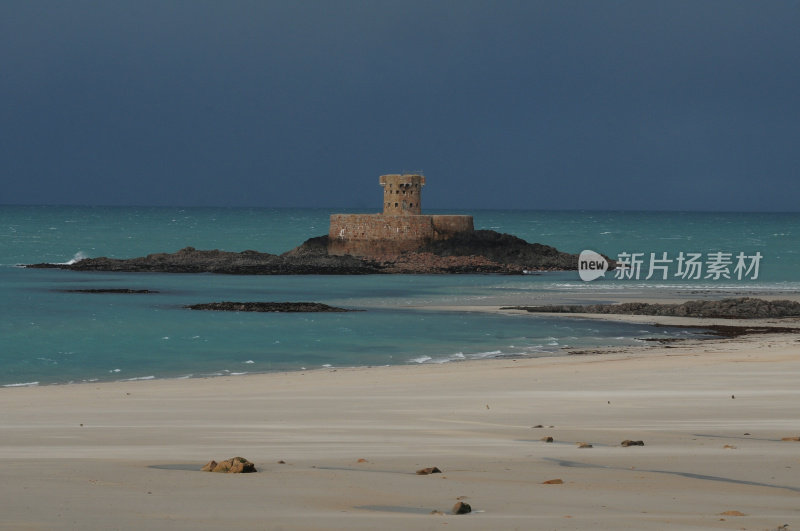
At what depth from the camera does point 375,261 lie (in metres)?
69.3

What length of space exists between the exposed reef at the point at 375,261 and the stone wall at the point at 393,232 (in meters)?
0.68

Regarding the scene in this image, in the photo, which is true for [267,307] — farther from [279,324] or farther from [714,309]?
[714,309]

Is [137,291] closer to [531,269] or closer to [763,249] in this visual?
[531,269]

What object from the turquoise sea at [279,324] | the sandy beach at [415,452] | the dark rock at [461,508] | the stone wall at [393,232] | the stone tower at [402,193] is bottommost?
the turquoise sea at [279,324]

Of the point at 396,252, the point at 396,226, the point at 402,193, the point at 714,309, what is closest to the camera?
the point at 714,309

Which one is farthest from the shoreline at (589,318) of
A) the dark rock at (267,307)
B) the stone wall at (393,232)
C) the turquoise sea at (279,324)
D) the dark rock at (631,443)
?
the stone wall at (393,232)

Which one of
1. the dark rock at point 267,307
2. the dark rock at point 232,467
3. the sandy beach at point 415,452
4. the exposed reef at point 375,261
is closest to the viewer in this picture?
the sandy beach at point 415,452

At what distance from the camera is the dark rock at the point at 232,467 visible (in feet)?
25.7

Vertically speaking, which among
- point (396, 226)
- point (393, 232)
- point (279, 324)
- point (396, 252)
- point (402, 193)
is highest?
point (402, 193)

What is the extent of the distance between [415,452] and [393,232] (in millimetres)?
62942

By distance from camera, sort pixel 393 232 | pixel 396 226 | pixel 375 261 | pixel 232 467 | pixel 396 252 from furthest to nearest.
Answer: pixel 396 226
pixel 393 232
pixel 396 252
pixel 375 261
pixel 232 467

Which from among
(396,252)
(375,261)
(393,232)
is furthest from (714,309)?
(393,232)

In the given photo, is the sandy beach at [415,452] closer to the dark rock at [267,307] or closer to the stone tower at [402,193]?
the dark rock at [267,307]

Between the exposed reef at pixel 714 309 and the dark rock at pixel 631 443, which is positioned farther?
the exposed reef at pixel 714 309
